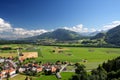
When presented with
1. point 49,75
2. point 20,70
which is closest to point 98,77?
point 49,75

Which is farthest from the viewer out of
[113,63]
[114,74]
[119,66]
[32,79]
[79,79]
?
[32,79]

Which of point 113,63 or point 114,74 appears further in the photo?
point 113,63

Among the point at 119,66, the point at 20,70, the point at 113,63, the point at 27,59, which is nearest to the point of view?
the point at 119,66

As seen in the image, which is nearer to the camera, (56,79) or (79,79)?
(79,79)

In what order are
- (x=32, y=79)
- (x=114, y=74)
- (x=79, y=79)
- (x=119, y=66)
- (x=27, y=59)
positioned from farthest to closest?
(x=27, y=59)
(x=32, y=79)
(x=119, y=66)
(x=79, y=79)
(x=114, y=74)

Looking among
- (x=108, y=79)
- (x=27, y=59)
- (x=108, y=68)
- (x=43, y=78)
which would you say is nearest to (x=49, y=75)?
(x=43, y=78)

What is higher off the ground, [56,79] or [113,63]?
[113,63]

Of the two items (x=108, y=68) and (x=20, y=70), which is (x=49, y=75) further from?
(x=108, y=68)

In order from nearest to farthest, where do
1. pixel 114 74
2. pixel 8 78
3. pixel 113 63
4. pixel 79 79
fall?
pixel 114 74 < pixel 79 79 < pixel 113 63 < pixel 8 78

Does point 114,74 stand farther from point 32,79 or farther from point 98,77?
point 32,79
